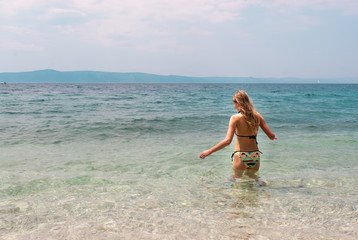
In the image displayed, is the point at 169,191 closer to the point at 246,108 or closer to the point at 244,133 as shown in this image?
the point at 244,133

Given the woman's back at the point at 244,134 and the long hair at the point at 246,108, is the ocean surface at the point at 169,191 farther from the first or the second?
the long hair at the point at 246,108

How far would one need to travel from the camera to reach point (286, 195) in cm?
509

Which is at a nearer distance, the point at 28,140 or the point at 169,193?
the point at 169,193

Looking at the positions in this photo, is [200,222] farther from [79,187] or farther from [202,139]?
[202,139]

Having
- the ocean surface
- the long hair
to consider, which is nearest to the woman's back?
the long hair

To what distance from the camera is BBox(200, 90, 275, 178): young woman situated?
192 inches

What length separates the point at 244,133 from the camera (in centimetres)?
512

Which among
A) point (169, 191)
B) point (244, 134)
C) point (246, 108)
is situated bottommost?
point (169, 191)

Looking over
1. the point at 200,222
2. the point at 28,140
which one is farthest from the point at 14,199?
the point at 28,140

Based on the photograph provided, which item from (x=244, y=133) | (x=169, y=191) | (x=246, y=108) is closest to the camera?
(x=246, y=108)

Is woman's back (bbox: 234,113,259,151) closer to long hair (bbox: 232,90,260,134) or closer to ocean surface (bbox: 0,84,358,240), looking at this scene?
long hair (bbox: 232,90,260,134)

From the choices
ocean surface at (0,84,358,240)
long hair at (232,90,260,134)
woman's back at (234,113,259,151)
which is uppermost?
long hair at (232,90,260,134)

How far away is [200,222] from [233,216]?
51 centimetres

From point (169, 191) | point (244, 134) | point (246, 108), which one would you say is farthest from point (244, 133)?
point (169, 191)
